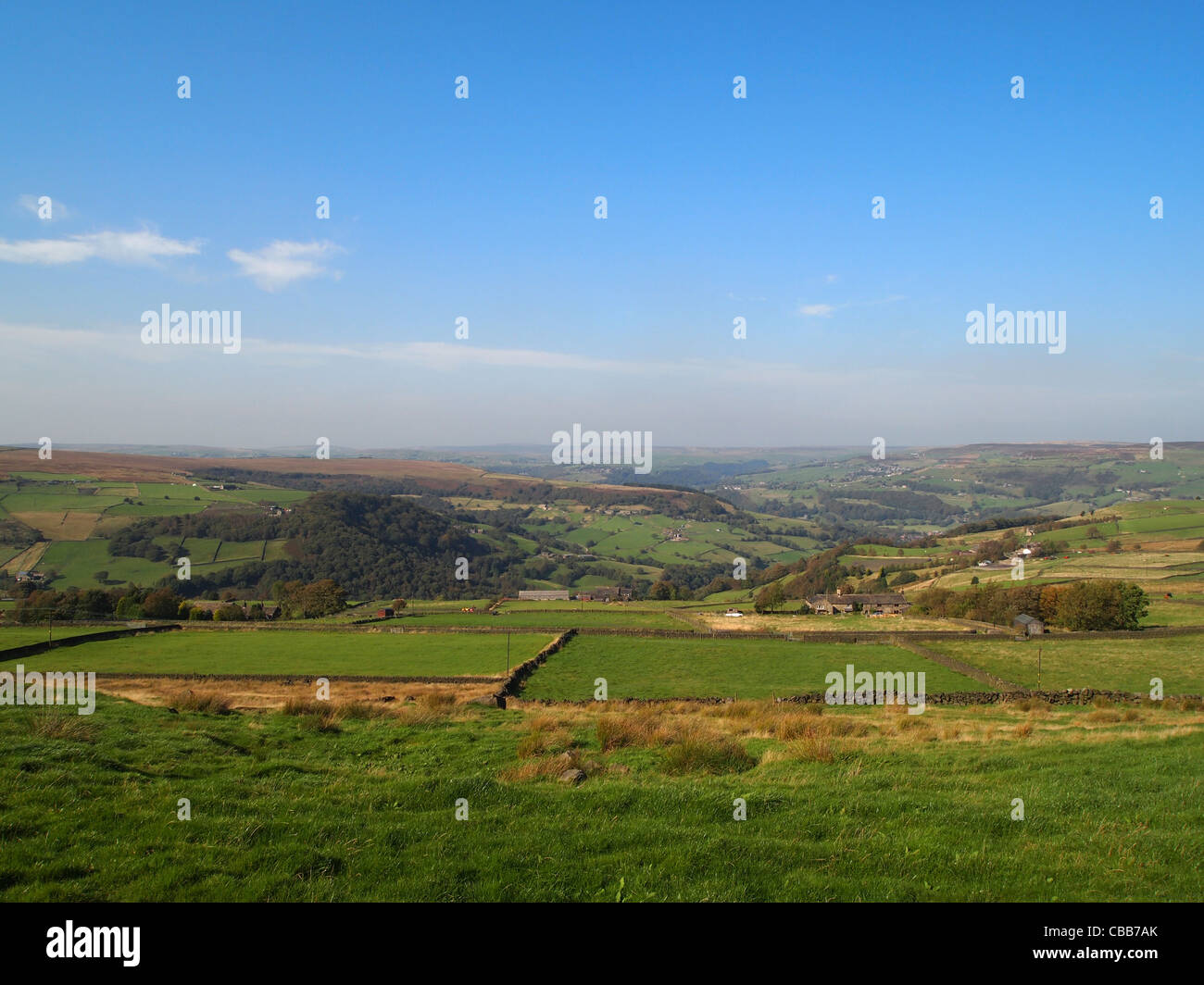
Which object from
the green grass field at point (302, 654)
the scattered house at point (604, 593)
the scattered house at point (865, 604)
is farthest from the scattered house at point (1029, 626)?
the scattered house at point (604, 593)

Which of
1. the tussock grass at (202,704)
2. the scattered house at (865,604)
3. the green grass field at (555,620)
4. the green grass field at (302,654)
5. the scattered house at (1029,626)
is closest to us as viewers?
the tussock grass at (202,704)

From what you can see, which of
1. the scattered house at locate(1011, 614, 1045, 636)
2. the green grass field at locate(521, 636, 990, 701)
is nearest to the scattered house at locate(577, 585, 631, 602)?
the green grass field at locate(521, 636, 990, 701)

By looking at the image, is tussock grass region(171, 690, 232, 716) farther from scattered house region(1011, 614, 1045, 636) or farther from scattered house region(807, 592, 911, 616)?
scattered house region(807, 592, 911, 616)

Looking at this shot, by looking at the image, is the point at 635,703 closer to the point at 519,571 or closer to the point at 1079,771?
the point at 1079,771

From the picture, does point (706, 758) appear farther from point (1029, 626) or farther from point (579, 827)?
point (1029, 626)

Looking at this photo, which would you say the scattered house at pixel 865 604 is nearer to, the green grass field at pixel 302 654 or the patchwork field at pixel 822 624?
the patchwork field at pixel 822 624

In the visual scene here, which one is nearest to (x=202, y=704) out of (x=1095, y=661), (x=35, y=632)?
(x=35, y=632)
